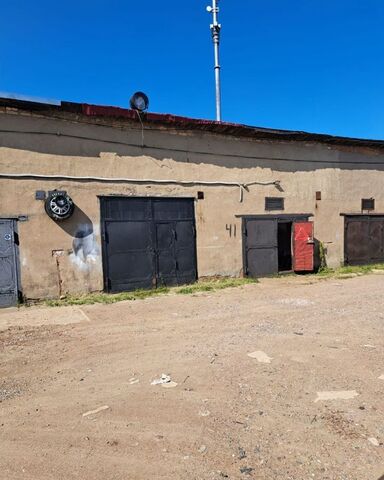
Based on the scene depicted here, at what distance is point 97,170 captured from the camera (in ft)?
29.1

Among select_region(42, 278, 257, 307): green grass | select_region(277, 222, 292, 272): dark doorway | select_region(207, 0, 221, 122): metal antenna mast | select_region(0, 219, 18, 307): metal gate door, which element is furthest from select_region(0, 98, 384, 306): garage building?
select_region(207, 0, 221, 122): metal antenna mast

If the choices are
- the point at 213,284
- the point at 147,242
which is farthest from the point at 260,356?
the point at 213,284

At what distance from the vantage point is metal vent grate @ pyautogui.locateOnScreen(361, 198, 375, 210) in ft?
42.7

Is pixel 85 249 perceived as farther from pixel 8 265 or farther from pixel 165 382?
pixel 165 382

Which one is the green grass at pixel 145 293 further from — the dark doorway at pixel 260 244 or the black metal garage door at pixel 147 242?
the dark doorway at pixel 260 244

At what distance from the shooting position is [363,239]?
1287cm

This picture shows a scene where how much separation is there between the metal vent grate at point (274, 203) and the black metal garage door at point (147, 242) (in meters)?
2.58

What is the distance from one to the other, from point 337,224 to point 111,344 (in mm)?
9624

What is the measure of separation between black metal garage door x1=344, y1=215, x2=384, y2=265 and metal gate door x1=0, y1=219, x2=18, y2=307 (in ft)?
33.3

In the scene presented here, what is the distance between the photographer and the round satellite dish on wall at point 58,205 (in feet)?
26.6

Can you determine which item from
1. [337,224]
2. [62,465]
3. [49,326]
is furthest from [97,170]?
[337,224]

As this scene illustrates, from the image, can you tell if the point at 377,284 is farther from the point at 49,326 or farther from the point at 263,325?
the point at 49,326

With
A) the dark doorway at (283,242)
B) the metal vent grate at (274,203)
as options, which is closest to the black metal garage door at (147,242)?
the metal vent grate at (274,203)

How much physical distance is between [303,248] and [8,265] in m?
8.20
